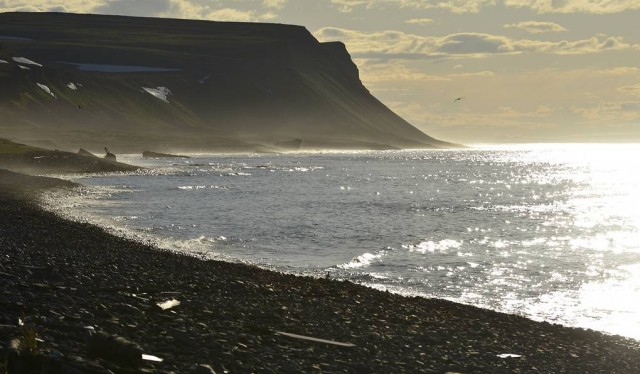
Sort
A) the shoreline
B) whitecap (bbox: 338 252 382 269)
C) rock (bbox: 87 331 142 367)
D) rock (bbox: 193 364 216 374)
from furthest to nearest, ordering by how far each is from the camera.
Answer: whitecap (bbox: 338 252 382 269), the shoreline, rock (bbox: 193 364 216 374), rock (bbox: 87 331 142 367)

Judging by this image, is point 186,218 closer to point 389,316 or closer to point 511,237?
point 511,237

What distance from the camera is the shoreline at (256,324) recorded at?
46.2 ft

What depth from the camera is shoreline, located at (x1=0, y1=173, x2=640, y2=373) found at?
46.2ft

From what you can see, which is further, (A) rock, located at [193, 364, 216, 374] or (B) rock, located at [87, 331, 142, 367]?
(A) rock, located at [193, 364, 216, 374]

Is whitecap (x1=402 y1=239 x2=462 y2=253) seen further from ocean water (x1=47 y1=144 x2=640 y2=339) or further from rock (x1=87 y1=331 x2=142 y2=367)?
rock (x1=87 y1=331 x2=142 y2=367)

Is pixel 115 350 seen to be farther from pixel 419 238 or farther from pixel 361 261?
pixel 419 238

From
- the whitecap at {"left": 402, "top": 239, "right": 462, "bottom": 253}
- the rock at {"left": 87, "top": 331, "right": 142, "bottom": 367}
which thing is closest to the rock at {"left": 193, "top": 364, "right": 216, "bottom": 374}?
the rock at {"left": 87, "top": 331, "right": 142, "bottom": 367}

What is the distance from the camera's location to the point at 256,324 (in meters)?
17.1

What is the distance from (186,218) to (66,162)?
6146 centimetres

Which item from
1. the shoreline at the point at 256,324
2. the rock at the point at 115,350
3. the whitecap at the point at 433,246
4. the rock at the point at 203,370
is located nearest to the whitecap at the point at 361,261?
the whitecap at the point at 433,246

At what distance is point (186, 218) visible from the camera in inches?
2056

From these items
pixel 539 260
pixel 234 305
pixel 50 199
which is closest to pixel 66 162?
pixel 50 199

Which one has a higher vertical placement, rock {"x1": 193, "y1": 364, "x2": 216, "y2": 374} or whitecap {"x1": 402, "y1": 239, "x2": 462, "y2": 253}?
rock {"x1": 193, "y1": 364, "x2": 216, "y2": 374}

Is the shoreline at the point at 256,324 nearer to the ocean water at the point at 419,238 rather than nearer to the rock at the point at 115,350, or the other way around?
the rock at the point at 115,350
